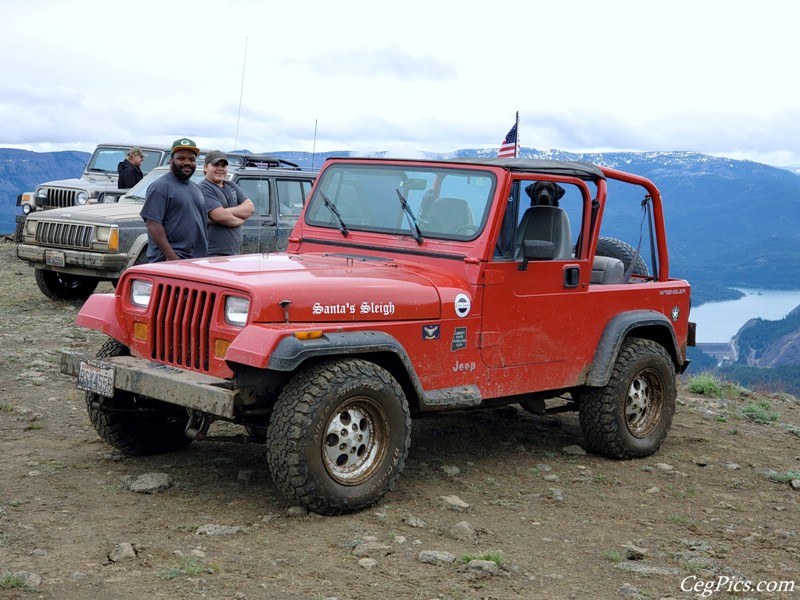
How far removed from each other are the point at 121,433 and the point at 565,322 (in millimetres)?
2836

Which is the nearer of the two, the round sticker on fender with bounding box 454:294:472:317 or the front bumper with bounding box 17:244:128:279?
the round sticker on fender with bounding box 454:294:472:317

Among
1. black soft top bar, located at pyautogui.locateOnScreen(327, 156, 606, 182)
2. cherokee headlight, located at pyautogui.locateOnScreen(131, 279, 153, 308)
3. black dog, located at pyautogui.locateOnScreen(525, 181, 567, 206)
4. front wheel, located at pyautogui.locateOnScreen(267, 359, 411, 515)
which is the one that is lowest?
front wheel, located at pyautogui.locateOnScreen(267, 359, 411, 515)

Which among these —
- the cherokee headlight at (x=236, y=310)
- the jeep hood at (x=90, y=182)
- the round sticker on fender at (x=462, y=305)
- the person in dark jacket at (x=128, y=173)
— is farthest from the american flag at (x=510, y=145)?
the jeep hood at (x=90, y=182)

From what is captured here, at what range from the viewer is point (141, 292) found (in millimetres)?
5922

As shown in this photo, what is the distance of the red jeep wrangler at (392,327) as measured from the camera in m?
5.28

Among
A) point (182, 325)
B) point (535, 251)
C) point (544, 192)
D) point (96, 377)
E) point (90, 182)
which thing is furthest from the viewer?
point (90, 182)

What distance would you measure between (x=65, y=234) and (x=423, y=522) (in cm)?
871

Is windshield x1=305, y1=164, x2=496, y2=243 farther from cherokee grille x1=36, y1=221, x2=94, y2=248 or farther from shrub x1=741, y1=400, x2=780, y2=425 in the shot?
cherokee grille x1=36, y1=221, x2=94, y2=248

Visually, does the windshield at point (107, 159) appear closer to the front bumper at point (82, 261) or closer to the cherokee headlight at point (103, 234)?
the front bumper at point (82, 261)

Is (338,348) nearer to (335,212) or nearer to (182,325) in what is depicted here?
(182,325)

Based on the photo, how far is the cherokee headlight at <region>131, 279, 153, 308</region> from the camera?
5.88m

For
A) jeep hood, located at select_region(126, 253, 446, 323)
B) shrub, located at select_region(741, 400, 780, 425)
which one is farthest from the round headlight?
shrub, located at select_region(741, 400, 780, 425)

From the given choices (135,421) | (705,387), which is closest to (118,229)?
(135,421)

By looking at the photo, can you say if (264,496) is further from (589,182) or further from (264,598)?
(589,182)
